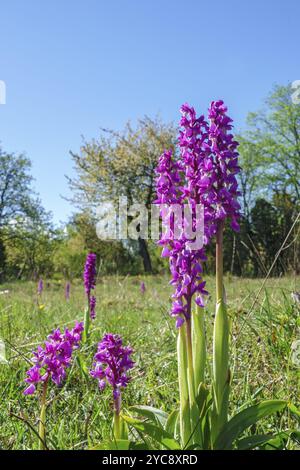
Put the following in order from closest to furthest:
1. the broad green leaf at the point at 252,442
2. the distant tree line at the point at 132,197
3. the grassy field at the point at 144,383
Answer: the broad green leaf at the point at 252,442
the grassy field at the point at 144,383
the distant tree line at the point at 132,197

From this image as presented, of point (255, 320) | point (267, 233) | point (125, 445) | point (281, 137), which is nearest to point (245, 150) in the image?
point (281, 137)

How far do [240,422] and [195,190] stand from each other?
0.92 meters

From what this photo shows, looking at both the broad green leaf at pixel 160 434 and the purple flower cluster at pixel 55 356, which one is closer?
the broad green leaf at pixel 160 434

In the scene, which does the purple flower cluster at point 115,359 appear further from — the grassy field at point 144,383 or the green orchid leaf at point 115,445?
the grassy field at point 144,383

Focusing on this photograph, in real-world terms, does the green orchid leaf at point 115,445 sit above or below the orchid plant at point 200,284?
below

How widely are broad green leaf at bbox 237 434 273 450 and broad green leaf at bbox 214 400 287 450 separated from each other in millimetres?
85

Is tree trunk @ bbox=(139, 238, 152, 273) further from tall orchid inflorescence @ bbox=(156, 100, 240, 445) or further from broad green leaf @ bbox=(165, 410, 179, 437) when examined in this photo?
tall orchid inflorescence @ bbox=(156, 100, 240, 445)

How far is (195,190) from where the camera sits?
185cm

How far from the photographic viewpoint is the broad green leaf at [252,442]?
1.87 meters

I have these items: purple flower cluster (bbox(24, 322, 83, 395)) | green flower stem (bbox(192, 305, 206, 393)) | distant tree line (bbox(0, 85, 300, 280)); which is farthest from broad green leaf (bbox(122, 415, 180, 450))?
distant tree line (bbox(0, 85, 300, 280))

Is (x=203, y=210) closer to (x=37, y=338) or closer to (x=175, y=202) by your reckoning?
(x=175, y=202)

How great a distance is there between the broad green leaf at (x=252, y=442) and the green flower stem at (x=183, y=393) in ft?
0.77

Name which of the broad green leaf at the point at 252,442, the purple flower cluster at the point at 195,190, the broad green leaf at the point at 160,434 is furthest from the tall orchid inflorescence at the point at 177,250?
the broad green leaf at the point at 252,442
